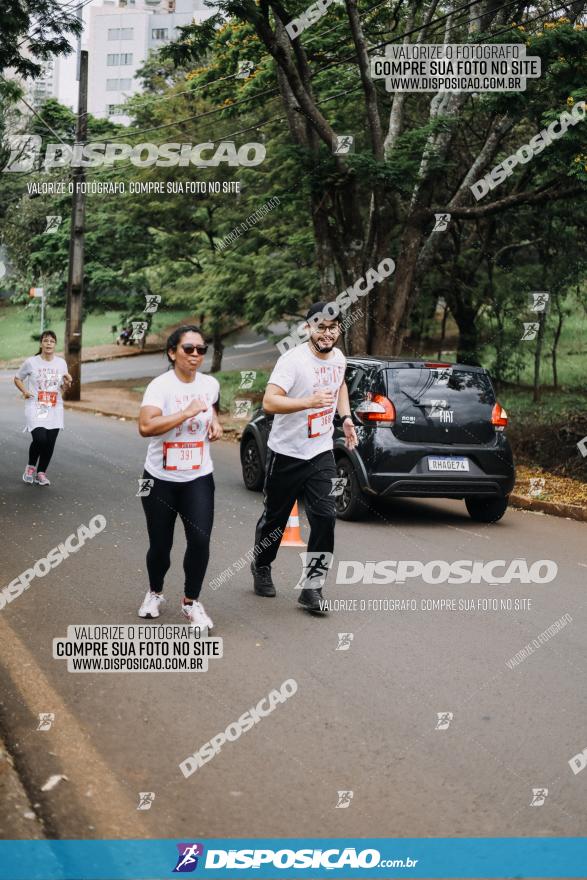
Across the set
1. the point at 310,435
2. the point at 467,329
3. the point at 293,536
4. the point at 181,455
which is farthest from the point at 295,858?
the point at 467,329

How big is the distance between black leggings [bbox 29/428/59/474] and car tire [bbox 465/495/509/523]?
16.1 ft

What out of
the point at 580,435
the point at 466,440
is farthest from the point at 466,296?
the point at 466,440

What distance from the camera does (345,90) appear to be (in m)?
22.3

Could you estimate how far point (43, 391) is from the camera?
13.1 m

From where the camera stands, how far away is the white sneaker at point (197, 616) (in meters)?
6.74

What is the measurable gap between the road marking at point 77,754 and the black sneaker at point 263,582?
192cm

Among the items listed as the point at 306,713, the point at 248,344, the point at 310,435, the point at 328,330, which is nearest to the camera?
the point at 306,713

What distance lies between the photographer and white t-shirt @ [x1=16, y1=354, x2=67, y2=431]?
13031mm

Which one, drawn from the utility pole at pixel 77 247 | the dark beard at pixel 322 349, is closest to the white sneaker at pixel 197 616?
the dark beard at pixel 322 349

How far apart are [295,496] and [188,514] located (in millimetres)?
1231

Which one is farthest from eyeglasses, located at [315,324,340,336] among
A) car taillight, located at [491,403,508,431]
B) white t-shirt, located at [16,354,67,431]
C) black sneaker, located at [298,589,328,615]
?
white t-shirt, located at [16,354,67,431]

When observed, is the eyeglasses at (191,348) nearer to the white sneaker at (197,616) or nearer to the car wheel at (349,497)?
the white sneaker at (197,616)

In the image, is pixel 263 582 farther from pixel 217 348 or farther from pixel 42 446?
pixel 217 348

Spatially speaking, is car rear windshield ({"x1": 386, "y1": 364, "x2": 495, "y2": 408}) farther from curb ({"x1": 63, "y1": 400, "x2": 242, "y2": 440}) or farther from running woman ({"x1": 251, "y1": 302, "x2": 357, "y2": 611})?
curb ({"x1": 63, "y1": 400, "x2": 242, "y2": 440})
